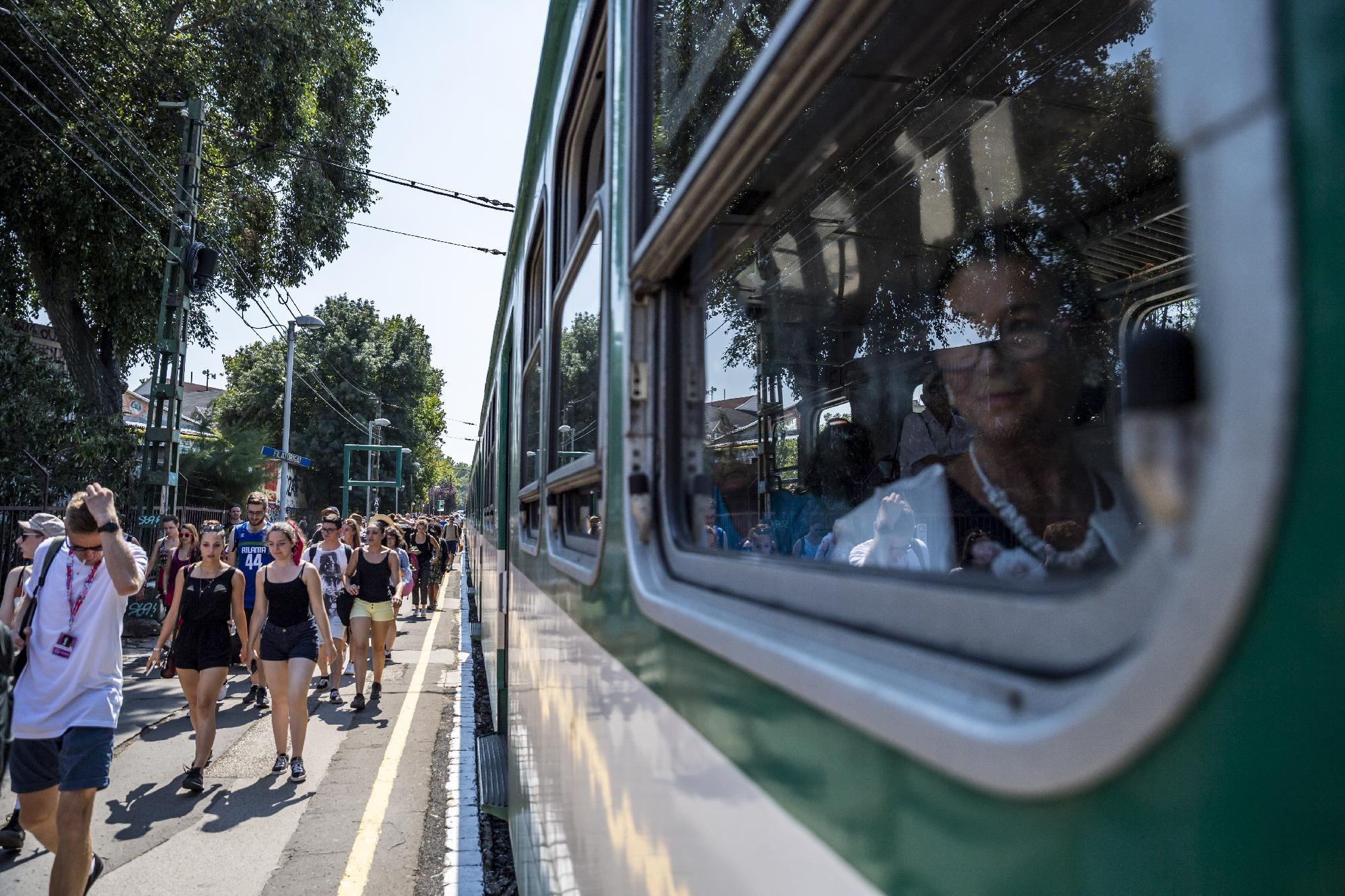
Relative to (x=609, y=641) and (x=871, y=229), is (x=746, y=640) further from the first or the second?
(x=871, y=229)

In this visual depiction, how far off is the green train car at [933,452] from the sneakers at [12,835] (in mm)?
3043

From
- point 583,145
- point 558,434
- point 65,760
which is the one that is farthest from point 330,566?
point 583,145

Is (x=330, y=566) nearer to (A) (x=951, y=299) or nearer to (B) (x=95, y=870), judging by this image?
(B) (x=95, y=870)

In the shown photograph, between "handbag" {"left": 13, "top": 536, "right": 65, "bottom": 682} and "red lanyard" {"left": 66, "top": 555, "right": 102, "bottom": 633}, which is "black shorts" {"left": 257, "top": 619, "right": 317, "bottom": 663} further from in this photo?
"red lanyard" {"left": 66, "top": 555, "right": 102, "bottom": 633}

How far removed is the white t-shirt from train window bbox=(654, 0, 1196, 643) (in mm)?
3234

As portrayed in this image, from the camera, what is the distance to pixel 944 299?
8.87 feet

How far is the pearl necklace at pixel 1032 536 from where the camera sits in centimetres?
94

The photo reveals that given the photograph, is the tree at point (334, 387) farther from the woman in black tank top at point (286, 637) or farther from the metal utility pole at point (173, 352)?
the woman in black tank top at point (286, 637)

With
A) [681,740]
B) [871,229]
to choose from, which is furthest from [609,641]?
[871,229]

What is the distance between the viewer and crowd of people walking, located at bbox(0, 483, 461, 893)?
12.9 ft

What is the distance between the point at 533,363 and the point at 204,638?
419 centimetres

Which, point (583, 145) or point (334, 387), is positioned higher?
point (334, 387)

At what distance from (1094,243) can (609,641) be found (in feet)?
6.66

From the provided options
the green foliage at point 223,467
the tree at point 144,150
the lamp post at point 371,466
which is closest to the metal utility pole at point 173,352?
the tree at point 144,150
